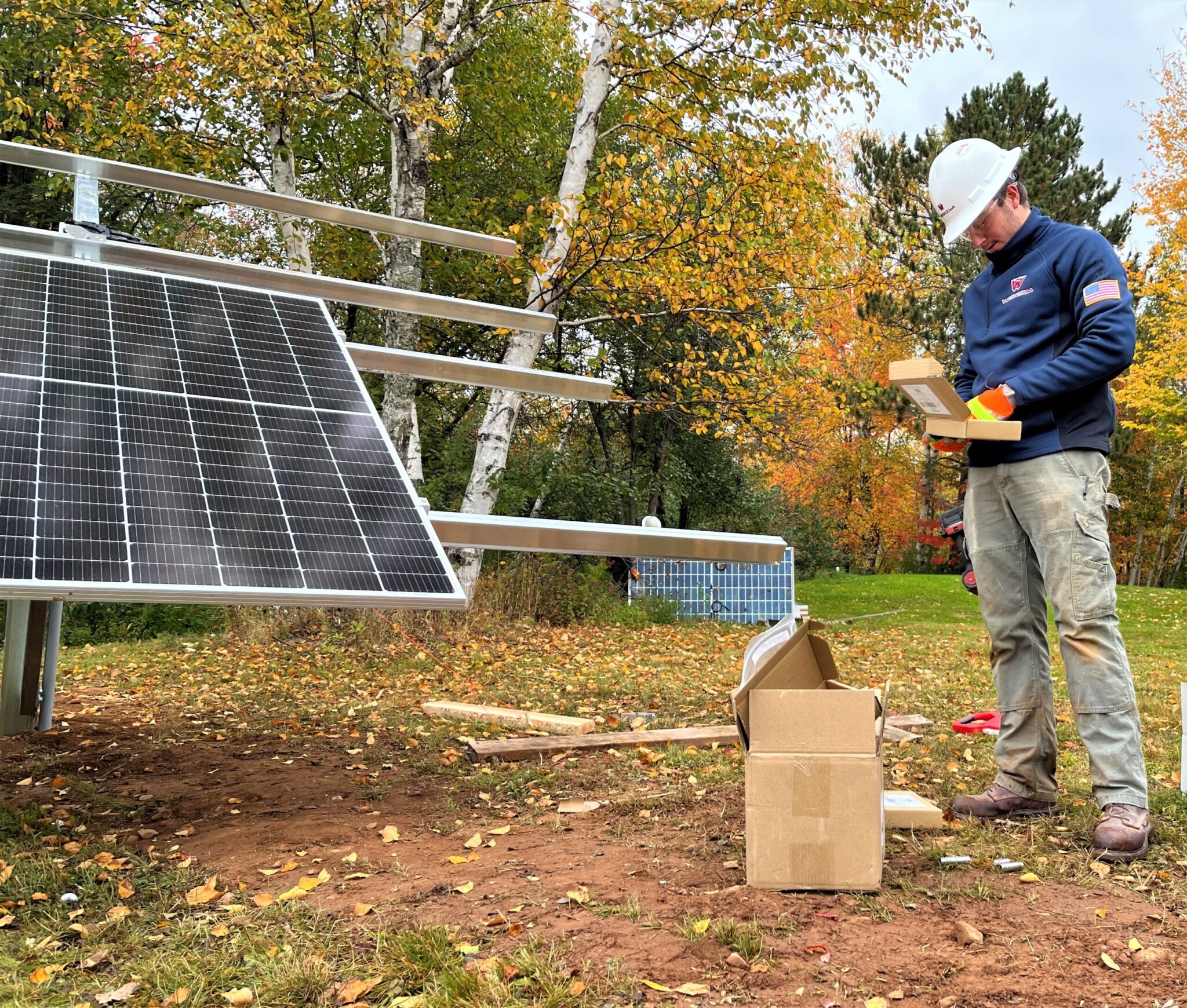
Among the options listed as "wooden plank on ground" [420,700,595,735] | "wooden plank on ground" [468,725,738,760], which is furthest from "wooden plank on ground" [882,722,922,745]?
"wooden plank on ground" [420,700,595,735]

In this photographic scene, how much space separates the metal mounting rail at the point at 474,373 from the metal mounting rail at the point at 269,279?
326mm

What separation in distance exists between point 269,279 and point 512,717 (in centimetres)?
293

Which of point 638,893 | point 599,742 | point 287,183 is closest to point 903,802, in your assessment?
point 638,893

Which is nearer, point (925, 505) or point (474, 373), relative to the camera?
point (474, 373)

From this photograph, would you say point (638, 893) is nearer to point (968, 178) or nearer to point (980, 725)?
point (968, 178)

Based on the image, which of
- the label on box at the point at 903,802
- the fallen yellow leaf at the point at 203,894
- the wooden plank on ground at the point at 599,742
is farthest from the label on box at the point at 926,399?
the fallen yellow leaf at the point at 203,894

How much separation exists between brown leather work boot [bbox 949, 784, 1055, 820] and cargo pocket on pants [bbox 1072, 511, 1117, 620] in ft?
2.62

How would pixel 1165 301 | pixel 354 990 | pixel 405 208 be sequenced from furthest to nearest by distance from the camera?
pixel 1165 301 → pixel 405 208 → pixel 354 990

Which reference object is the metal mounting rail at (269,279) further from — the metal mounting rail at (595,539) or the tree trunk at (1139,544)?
the tree trunk at (1139,544)

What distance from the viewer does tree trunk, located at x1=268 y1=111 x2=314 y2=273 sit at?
427 inches

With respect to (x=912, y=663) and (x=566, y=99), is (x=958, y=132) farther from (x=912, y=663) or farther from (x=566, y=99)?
(x=912, y=663)

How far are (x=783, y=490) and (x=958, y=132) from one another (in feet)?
38.8

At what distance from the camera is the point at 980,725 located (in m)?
5.21

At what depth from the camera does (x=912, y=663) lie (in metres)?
9.17
